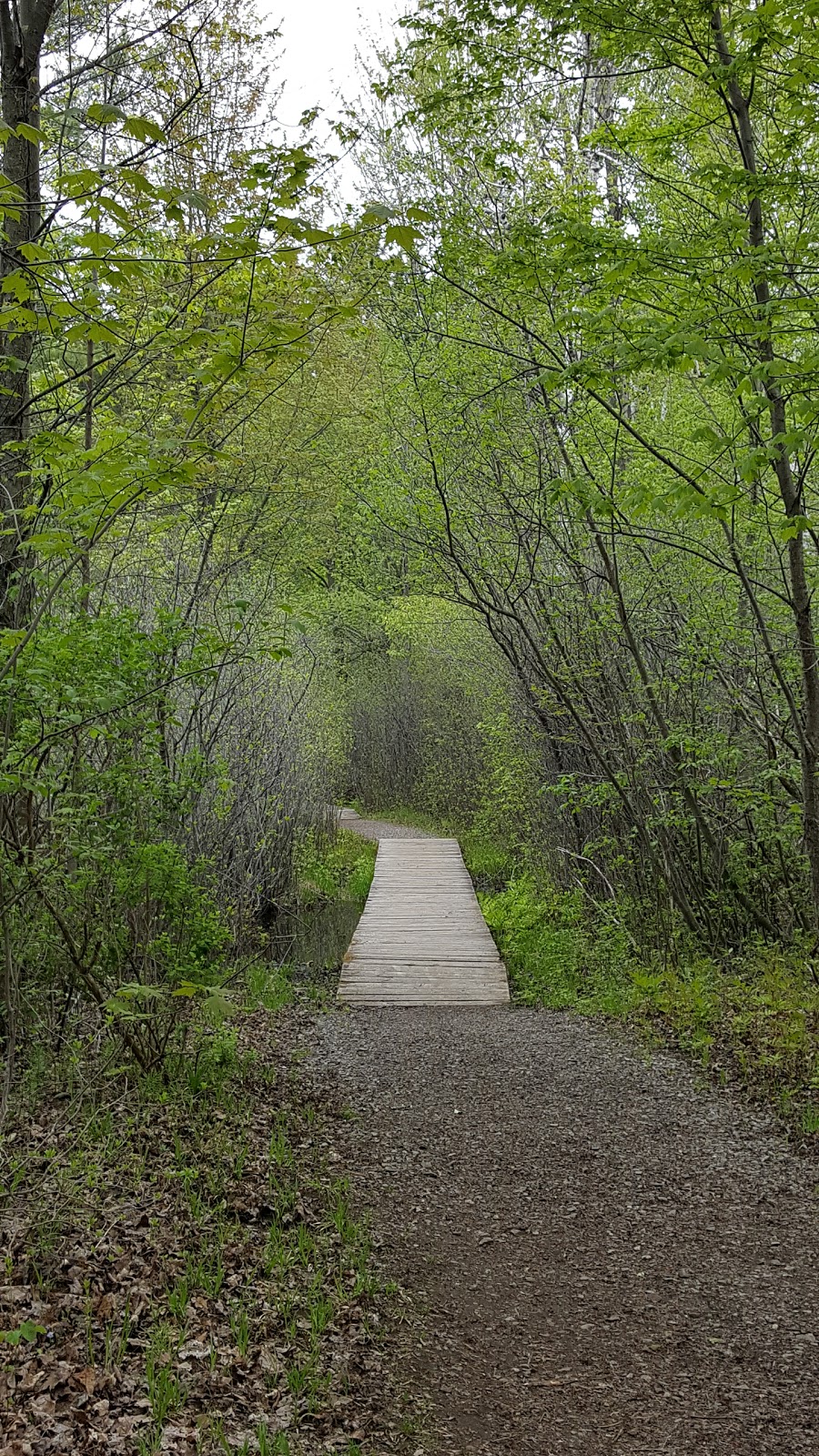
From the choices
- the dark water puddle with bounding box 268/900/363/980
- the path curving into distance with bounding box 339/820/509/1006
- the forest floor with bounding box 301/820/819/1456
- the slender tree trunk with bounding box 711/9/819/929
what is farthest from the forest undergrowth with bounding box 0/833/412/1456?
the dark water puddle with bounding box 268/900/363/980

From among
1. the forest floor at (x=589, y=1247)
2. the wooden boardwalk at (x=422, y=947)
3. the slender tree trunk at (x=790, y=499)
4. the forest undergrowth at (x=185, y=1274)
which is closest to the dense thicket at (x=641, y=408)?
the slender tree trunk at (x=790, y=499)

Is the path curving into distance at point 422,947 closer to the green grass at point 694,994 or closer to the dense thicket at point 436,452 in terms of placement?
the green grass at point 694,994

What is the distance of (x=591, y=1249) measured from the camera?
137 inches

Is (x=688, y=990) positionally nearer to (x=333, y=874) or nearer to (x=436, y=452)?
(x=436, y=452)

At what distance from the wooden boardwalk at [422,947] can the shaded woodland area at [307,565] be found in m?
0.29

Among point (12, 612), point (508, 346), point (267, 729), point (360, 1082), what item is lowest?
point (360, 1082)

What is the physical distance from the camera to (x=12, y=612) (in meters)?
4.29

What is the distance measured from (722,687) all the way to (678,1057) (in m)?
2.30

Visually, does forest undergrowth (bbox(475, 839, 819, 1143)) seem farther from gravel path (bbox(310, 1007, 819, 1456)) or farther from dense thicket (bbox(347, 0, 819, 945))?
dense thicket (bbox(347, 0, 819, 945))

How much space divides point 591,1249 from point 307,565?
23.1 ft

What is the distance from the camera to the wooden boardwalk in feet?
22.9

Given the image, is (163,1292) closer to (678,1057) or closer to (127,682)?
(127,682)

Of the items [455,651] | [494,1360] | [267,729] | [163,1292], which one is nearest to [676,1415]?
[494,1360]

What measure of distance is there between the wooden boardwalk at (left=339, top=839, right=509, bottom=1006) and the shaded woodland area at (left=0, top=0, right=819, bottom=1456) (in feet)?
0.96
